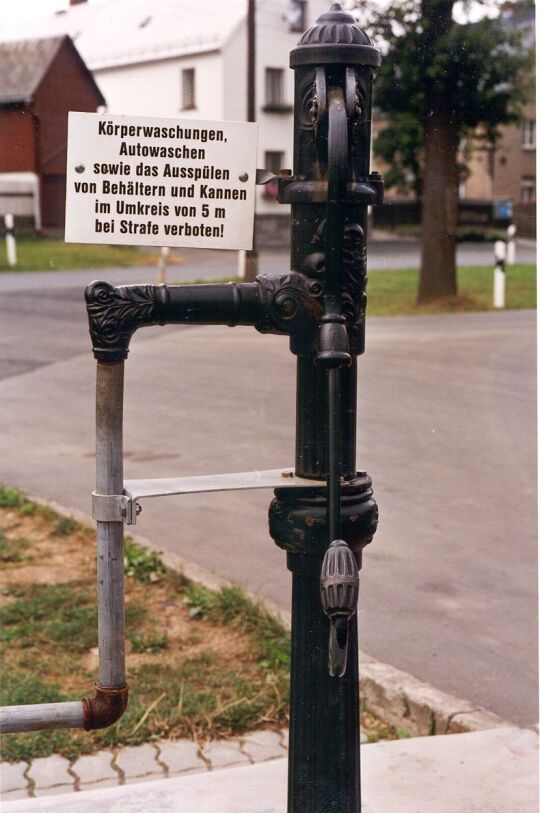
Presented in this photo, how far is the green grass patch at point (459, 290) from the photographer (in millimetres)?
16297

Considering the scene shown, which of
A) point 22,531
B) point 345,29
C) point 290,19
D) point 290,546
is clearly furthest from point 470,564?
point 345,29

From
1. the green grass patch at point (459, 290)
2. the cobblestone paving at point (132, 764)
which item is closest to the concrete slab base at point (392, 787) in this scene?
the cobblestone paving at point (132, 764)

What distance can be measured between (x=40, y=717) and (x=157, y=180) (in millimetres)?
1058

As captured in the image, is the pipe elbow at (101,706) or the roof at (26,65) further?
the roof at (26,65)

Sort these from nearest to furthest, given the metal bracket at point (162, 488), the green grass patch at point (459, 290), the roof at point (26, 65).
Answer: the metal bracket at point (162, 488)
the roof at point (26, 65)
the green grass patch at point (459, 290)

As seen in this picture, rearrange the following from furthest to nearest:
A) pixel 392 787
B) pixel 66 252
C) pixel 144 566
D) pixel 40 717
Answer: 1. pixel 144 566
2. pixel 66 252
3. pixel 392 787
4. pixel 40 717

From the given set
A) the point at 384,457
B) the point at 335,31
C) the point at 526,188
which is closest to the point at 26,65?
the point at 335,31

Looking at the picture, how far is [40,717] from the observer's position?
87.0 inches

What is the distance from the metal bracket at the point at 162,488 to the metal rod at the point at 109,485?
2 cm

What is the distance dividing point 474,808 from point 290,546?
1.14 m

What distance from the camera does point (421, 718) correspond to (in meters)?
3.48

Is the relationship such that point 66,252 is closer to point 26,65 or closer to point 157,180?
point 26,65

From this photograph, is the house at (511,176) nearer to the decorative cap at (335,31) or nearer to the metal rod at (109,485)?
the decorative cap at (335,31)

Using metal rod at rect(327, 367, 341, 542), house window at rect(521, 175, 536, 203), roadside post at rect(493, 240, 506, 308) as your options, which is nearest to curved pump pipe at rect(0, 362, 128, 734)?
metal rod at rect(327, 367, 341, 542)
